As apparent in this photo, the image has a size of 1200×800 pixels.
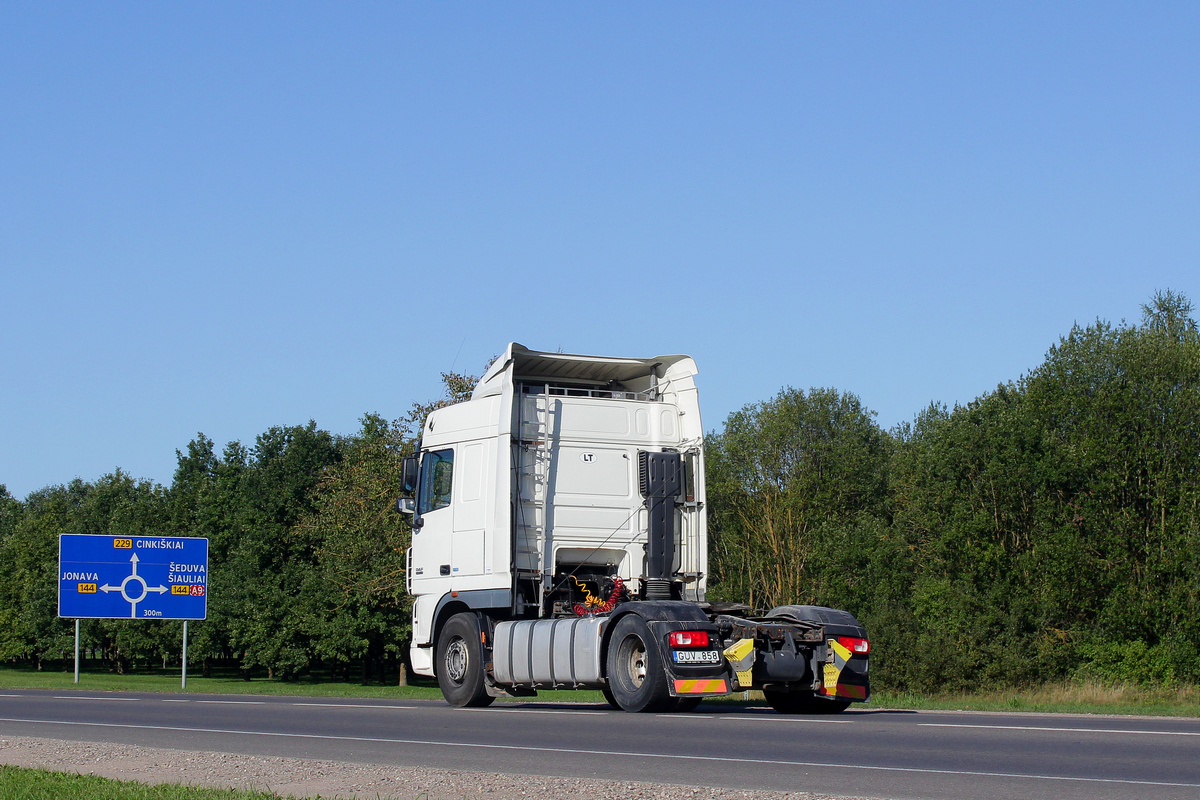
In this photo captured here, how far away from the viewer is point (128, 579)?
35844 millimetres

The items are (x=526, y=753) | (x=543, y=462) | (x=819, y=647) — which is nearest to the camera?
(x=526, y=753)

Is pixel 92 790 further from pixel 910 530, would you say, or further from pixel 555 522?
pixel 910 530

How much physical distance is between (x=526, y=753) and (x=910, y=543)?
4567 cm

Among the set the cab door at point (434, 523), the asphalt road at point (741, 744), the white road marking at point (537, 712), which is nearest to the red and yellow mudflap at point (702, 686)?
the asphalt road at point (741, 744)

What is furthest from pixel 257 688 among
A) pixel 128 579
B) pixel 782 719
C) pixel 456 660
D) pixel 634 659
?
pixel 782 719

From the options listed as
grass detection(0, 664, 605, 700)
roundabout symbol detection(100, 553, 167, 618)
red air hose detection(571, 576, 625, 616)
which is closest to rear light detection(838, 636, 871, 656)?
red air hose detection(571, 576, 625, 616)

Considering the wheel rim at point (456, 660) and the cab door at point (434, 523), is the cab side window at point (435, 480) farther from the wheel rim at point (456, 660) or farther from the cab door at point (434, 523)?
the wheel rim at point (456, 660)

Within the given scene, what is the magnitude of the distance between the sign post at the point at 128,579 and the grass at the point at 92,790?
2713 cm

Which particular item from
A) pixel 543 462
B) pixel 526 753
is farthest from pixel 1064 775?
pixel 543 462

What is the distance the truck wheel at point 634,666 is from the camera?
14.6 meters

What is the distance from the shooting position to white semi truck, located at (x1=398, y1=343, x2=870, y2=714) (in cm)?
1656

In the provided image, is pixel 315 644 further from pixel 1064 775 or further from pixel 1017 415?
pixel 1064 775

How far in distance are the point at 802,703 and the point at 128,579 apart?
25.4 metres

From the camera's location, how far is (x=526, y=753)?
34.8 feet
